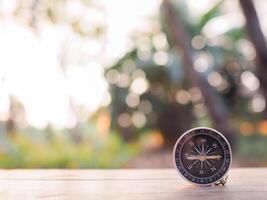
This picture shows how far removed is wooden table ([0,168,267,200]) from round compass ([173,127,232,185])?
0.07 ft

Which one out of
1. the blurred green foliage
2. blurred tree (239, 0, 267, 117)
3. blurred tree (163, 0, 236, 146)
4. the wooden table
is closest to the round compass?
the wooden table

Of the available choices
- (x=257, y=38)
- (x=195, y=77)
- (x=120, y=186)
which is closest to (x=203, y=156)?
→ (x=120, y=186)

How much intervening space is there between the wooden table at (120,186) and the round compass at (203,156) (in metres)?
0.02

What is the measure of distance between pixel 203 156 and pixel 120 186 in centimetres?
18

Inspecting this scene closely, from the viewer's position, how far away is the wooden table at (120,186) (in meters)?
0.89

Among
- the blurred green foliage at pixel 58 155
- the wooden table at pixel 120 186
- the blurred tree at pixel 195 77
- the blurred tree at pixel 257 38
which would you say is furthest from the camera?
the blurred tree at pixel 195 77

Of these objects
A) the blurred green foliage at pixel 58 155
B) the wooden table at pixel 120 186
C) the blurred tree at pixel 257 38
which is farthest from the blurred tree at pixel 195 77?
the wooden table at pixel 120 186

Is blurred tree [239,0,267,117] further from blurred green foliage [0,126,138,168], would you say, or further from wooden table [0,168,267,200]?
wooden table [0,168,267,200]

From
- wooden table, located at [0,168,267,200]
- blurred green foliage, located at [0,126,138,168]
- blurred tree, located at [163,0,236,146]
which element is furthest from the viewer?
blurred tree, located at [163,0,236,146]

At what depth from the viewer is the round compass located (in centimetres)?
98

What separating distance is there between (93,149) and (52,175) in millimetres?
3444

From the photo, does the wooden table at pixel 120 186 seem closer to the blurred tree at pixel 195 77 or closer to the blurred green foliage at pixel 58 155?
the blurred green foliage at pixel 58 155

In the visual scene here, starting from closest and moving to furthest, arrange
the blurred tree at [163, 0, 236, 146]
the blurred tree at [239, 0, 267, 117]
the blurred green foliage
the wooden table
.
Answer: the wooden table, the blurred tree at [239, 0, 267, 117], the blurred green foliage, the blurred tree at [163, 0, 236, 146]

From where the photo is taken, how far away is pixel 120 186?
3.21 feet
